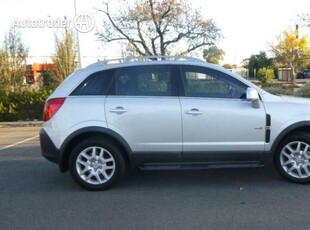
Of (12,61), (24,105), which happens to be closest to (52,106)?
(24,105)

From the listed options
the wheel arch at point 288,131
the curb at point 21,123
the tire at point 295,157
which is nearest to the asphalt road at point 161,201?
the tire at point 295,157

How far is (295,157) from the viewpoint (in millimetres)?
5184

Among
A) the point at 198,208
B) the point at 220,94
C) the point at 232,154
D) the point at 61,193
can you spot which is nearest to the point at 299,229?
the point at 198,208

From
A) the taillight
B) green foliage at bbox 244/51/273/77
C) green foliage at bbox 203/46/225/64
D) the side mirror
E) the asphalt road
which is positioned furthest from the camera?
green foliage at bbox 244/51/273/77

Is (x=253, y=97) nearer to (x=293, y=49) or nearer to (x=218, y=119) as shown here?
(x=218, y=119)

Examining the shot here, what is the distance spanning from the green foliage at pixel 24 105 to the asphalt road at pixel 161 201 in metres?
8.84

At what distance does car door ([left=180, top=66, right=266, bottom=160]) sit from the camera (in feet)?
16.5

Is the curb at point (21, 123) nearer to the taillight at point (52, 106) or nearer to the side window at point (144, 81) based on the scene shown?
the taillight at point (52, 106)

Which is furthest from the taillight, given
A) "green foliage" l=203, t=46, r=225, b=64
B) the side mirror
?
"green foliage" l=203, t=46, r=225, b=64

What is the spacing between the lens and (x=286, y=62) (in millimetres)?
41844

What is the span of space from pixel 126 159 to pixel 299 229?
2.43 m

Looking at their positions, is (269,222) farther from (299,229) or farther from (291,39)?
(291,39)

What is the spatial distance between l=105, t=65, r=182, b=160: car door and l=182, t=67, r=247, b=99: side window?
0.70ft

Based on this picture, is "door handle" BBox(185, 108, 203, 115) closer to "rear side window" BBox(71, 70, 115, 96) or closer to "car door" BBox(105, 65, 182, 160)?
"car door" BBox(105, 65, 182, 160)
